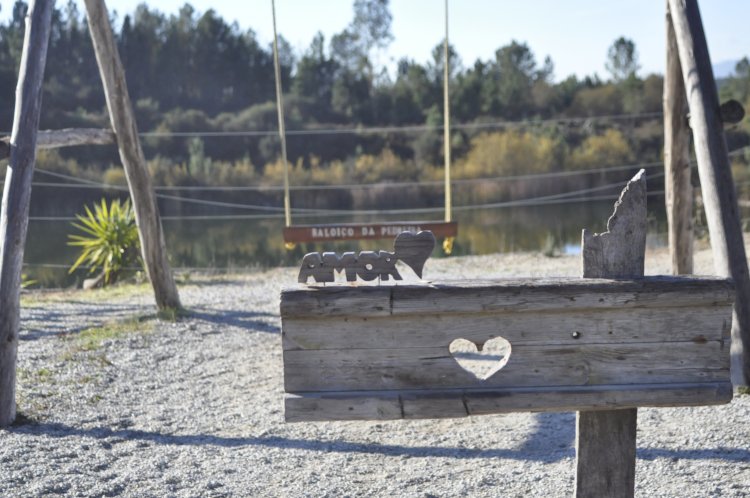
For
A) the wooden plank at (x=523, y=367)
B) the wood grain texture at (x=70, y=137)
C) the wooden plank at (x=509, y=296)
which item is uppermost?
the wood grain texture at (x=70, y=137)

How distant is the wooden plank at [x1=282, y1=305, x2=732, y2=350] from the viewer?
8.38ft

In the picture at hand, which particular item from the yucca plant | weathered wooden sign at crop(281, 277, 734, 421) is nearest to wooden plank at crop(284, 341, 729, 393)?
weathered wooden sign at crop(281, 277, 734, 421)

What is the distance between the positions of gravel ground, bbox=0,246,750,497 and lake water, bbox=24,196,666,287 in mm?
4869

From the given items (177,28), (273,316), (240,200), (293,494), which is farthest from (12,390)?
(177,28)

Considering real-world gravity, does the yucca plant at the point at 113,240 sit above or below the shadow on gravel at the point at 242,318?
above

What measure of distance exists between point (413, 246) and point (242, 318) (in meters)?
4.74

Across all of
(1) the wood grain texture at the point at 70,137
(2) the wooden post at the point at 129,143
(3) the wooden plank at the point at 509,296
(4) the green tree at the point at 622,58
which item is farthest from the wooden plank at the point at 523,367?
(4) the green tree at the point at 622,58

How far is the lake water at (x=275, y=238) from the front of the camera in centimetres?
1170

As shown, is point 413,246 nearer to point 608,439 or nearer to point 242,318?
point 608,439

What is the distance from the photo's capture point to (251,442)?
14.0 feet

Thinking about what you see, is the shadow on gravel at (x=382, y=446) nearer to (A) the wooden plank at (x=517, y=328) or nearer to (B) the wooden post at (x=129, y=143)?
(A) the wooden plank at (x=517, y=328)

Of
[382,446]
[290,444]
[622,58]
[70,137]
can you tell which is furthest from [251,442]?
[622,58]

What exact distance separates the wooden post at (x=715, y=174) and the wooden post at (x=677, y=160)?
2.37 ft

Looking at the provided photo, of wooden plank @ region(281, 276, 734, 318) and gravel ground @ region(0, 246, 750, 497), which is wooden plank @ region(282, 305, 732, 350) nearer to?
wooden plank @ region(281, 276, 734, 318)
